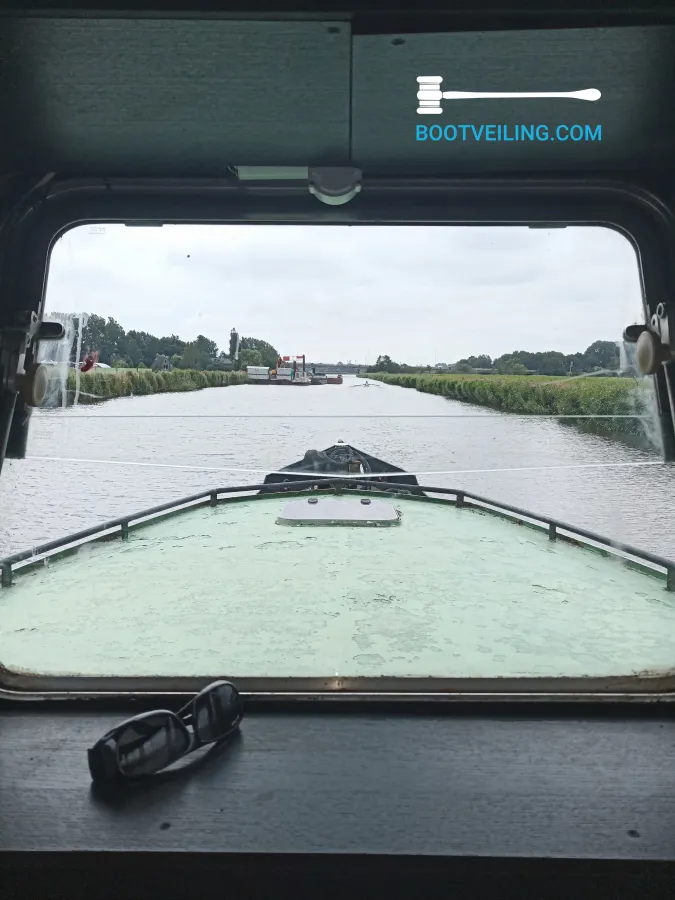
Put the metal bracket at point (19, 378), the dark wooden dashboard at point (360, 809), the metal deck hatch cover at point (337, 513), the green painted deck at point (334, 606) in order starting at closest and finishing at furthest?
1. the dark wooden dashboard at point (360, 809)
2. the metal bracket at point (19, 378)
3. the green painted deck at point (334, 606)
4. the metal deck hatch cover at point (337, 513)

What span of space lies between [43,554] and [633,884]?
185 centimetres

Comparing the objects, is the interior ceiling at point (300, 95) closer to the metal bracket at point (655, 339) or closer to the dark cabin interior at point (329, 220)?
the dark cabin interior at point (329, 220)

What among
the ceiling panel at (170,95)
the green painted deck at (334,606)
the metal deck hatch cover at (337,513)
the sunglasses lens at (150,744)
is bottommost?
the sunglasses lens at (150,744)

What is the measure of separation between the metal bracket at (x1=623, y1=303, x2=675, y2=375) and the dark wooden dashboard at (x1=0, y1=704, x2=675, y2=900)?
33.2 inches

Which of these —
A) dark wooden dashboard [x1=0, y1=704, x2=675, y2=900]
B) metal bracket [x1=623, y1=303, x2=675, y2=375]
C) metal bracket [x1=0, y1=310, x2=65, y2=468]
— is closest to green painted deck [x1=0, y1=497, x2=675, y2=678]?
dark wooden dashboard [x1=0, y1=704, x2=675, y2=900]

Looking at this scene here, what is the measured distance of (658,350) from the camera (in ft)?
4.93

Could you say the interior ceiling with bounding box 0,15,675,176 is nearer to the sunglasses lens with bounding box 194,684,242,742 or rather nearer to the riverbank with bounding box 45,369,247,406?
the riverbank with bounding box 45,369,247,406

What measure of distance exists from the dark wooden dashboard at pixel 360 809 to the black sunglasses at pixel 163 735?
0.10 ft

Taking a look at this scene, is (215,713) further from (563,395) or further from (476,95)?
(563,395)

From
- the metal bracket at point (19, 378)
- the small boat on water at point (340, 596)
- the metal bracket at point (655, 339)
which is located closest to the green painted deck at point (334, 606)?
the small boat on water at point (340, 596)

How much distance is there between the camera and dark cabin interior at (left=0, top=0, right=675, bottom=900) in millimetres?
→ 927

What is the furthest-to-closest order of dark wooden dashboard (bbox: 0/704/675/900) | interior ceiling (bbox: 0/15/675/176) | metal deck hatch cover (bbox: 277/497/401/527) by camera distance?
metal deck hatch cover (bbox: 277/497/401/527), interior ceiling (bbox: 0/15/675/176), dark wooden dashboard (bbox: 0/704/675/900)

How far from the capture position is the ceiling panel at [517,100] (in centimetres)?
104

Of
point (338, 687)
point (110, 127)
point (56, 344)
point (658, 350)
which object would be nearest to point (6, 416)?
point (56, 344)
